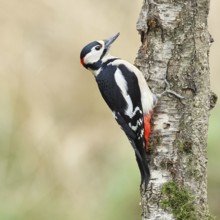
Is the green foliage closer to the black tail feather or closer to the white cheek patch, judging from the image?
the black tail feather

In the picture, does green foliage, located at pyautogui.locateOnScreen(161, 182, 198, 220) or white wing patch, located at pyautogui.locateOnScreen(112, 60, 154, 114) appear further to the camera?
white wing patch, located at pyautogui.locateOnScreen(112, 60, 154, 114)

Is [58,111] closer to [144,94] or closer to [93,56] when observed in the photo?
[93,56]

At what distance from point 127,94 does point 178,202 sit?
696mm

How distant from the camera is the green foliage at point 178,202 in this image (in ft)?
11.3

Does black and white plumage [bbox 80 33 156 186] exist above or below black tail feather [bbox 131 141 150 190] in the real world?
above

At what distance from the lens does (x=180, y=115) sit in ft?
11.5

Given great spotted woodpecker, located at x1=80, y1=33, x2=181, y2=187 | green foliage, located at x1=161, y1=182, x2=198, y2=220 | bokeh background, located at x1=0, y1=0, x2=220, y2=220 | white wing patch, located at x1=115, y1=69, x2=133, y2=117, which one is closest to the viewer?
green foliage, located at x1=161, y1=182, x2=198, y2=220

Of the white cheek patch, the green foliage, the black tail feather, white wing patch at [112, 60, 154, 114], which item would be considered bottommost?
the green foliage

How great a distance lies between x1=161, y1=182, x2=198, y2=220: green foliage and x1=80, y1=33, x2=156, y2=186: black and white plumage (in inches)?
5.0

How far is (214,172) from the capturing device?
567cm

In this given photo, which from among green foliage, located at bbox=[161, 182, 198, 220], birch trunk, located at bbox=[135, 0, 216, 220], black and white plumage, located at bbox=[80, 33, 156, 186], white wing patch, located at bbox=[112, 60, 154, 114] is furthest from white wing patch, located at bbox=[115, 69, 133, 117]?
green foliage, located at bbox=[161, 182, 198, 220]

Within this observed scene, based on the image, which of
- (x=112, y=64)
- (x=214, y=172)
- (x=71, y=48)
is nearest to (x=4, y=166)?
(x=71, y=48)

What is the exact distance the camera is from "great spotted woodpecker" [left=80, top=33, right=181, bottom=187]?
354cm

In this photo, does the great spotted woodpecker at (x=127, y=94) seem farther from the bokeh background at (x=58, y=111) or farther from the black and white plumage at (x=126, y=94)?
the bokeh background at (x=58, y=111)
